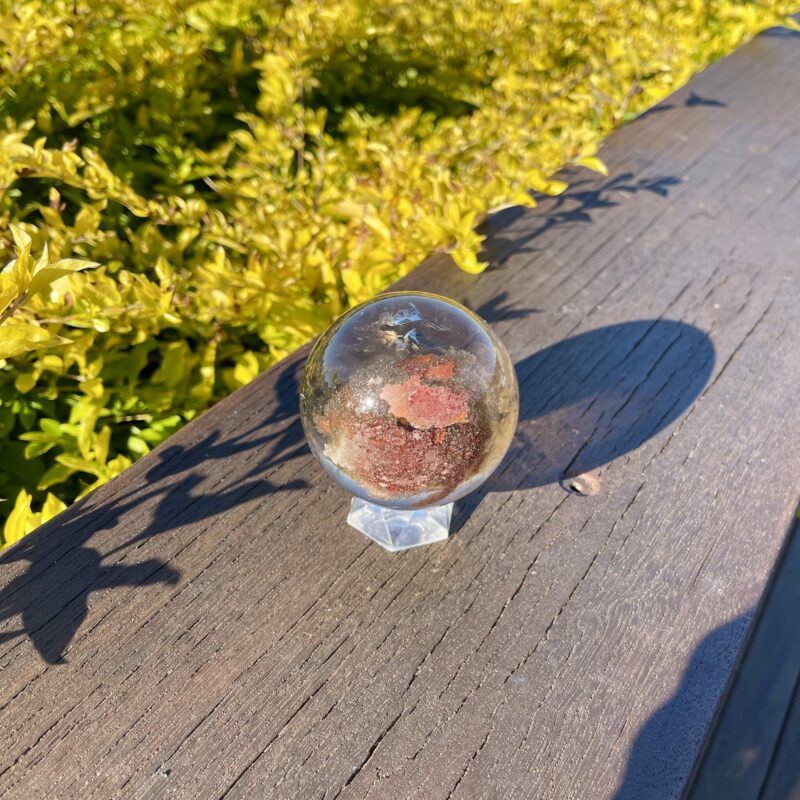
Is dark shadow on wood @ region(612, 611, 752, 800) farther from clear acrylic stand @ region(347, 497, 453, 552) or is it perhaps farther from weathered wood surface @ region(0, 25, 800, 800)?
clear acrylic stand @ region(347, 497, 453, 552)

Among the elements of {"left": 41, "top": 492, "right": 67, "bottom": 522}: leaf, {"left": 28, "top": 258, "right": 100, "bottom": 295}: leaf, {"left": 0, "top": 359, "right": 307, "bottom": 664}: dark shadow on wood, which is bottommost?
{"left": 41, "top": 492, "right": 67, "bottom": 522}: leaf

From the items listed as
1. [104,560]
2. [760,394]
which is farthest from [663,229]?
[104,560]

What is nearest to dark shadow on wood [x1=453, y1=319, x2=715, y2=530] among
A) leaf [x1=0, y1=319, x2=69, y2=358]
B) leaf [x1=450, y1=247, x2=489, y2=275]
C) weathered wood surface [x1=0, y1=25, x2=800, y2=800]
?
weathered wood surface [x1=0, y1=25, x2=800, y2=800]

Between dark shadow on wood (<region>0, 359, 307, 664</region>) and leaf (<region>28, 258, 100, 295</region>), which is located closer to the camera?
leaf (<region>28, 258, 100, 295</region>)

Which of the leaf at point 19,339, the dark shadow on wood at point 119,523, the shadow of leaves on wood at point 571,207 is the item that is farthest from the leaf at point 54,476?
the shadow of leaves on wood at point 571,207

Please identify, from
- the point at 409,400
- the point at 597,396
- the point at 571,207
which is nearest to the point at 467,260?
the point at 597,396

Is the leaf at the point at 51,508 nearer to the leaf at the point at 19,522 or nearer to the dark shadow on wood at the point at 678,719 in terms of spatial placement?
the leaf at the point at 19,522

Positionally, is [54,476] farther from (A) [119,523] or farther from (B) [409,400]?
(B) [409,400]
